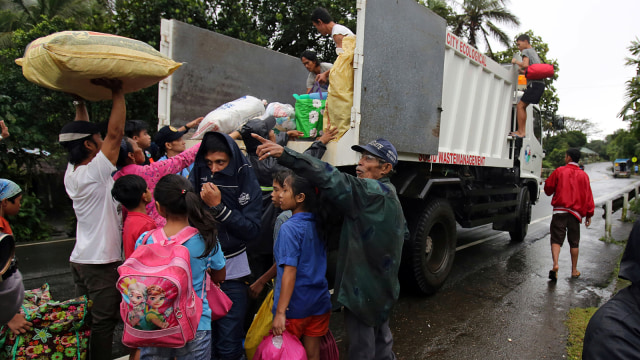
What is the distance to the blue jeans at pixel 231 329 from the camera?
2396 mm

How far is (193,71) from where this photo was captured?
437cm

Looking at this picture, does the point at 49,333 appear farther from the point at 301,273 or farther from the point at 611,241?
the point at 611,241

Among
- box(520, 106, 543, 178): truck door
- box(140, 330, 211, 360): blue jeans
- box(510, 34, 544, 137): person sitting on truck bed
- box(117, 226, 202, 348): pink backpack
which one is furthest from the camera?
box(520, 106, 543, 178): truck door

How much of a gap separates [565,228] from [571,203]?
348 mm

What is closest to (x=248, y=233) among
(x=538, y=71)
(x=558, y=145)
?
(x=538, y=71)

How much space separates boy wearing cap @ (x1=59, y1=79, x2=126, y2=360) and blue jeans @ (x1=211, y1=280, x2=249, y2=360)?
635 millimetres

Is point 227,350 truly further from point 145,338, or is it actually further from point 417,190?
point 417,190

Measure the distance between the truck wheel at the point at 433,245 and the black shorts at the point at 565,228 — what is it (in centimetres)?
165

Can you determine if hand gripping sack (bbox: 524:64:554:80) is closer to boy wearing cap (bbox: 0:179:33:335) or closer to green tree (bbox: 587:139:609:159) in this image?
boy wearing cap (bbox: 0:179:33:335)

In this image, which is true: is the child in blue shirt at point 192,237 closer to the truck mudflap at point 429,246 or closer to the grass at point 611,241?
the truck mudflap at point 429,246

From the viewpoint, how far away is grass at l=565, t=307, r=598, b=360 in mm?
3347

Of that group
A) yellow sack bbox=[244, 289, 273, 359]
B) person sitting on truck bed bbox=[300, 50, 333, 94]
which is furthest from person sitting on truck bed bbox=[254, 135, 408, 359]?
person sitting on truck bed bbox=[300, 50, 333, 94]

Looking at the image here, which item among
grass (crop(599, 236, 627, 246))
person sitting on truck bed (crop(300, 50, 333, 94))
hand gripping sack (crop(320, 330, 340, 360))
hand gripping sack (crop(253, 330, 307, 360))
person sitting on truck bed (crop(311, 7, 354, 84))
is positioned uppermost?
person sitting on truck bed (crop(311, 7, 354, 84))

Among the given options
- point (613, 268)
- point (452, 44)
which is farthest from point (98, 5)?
point (613, 268)
